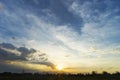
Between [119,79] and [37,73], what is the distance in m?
31.9

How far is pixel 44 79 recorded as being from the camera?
60.5m

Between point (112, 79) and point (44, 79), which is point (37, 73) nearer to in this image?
point (44, 79)

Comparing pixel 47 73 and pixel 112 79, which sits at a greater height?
pixel 47 73

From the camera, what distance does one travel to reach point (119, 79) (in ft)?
199

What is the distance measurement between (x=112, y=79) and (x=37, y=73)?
31073 mm

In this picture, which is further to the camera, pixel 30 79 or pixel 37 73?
pixel 37 73

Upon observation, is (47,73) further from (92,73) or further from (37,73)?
(92,73)

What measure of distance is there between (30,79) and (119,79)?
894 inches

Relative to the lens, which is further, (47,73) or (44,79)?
(47,73)

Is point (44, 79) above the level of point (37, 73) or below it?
below

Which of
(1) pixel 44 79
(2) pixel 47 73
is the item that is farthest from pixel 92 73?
(1) pixel 44 79

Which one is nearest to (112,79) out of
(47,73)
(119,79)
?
(119,79)

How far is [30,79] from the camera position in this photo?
60.3 meters

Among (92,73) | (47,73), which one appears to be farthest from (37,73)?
(92,73)
